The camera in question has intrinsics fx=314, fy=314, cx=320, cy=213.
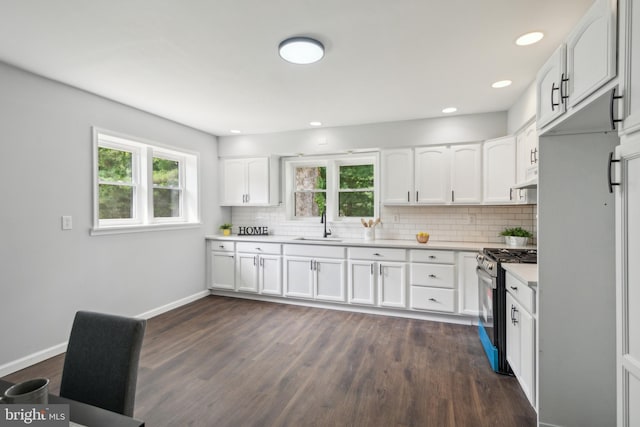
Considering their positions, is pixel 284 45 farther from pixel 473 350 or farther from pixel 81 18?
pixel 473 350

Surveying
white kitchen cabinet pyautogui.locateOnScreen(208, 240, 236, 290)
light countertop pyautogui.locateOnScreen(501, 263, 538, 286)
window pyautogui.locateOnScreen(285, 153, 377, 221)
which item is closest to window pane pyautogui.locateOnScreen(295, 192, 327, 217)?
window pyautogui.locateOnScreen(285, 153, 377, 221)

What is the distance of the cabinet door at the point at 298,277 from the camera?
428 cm

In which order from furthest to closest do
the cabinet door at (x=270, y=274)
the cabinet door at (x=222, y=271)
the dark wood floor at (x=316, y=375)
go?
1. the cabinet door at (x=222, y=271)
2. the cabinet door at (x=270, y=274)
3. the dark wood floor at (x=316, y=375)

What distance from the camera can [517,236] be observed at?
3652 mm

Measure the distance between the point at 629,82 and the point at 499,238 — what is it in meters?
3.24

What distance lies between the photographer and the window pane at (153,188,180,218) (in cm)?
→ 415

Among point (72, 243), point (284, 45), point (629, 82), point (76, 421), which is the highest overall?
point (284, 45)

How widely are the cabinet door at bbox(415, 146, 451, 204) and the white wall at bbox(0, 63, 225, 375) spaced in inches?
135

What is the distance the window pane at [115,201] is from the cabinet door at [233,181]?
4.94 feet

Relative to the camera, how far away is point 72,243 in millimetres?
3020

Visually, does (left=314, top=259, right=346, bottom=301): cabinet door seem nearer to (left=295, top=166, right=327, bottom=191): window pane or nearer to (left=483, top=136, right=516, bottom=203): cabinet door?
(left=295, top=166, right=327, bottom=191): window pane

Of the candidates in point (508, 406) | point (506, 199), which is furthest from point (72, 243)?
point (506, 199)

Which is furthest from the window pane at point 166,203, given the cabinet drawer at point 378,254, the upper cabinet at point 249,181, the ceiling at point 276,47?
the cabinet drawer at point 378,254

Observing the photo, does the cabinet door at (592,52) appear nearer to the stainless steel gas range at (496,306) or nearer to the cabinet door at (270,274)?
the stainless steel gas range at (496,306)
